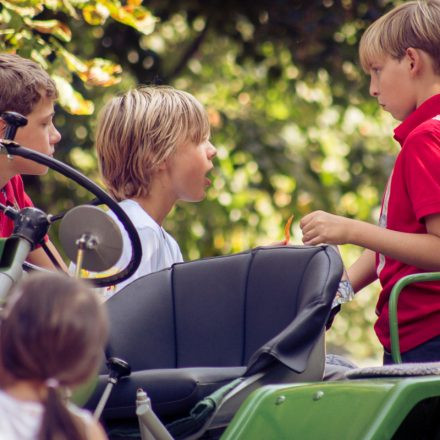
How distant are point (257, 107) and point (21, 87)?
545 centimetres

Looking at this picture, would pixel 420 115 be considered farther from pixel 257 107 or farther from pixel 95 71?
pixel 257 107

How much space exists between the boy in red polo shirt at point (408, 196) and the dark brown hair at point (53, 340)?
1.19 m

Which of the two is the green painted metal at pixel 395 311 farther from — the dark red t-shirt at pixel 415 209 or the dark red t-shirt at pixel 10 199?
the dark red t-shirt at pixel 10 199

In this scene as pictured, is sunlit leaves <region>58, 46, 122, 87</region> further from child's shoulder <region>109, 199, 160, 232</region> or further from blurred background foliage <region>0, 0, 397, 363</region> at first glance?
blurred background foliage <region>0, 0, 397, 363</region>

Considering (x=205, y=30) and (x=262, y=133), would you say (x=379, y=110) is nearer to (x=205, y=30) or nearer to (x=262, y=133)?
(x=262, y=133)

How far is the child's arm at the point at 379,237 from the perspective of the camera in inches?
107

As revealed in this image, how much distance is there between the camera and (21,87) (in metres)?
3.19

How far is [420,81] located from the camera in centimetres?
305

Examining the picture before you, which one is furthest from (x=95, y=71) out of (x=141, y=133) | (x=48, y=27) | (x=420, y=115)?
(x=420, y=115)

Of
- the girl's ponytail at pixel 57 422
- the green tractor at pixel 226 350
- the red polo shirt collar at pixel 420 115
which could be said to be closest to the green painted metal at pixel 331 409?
the green tractor at pixel 226 350

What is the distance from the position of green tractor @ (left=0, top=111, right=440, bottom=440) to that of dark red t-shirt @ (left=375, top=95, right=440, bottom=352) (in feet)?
1.06

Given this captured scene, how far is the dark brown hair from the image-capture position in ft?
5.18

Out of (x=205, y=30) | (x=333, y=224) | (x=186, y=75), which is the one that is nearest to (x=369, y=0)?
(x=205, y=30)

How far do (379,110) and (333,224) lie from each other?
580cm
